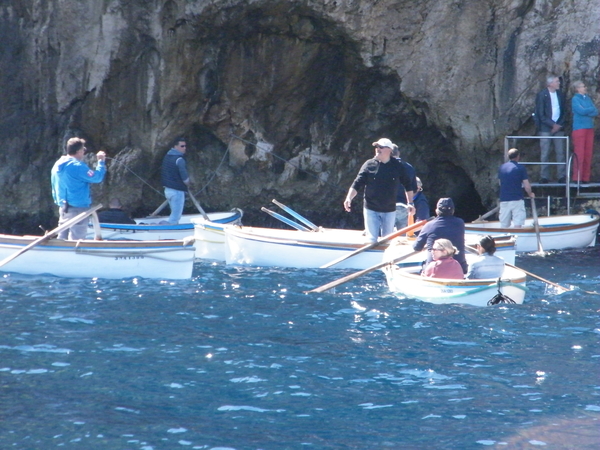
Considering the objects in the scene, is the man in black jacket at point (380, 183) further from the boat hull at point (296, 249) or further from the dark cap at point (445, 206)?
the dark cap at point (445, 206)

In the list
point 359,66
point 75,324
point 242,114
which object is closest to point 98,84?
point 242,114

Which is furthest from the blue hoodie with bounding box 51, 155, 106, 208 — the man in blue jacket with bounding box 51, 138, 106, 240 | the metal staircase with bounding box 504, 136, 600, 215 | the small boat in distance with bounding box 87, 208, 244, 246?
the metal staircase with bounding box 504, 136, 600, 215

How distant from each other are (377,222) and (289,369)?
4932mm

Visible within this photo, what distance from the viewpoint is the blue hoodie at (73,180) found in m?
11.0

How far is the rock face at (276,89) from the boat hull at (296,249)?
482cm

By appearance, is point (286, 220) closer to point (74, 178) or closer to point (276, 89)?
point (276, 89)

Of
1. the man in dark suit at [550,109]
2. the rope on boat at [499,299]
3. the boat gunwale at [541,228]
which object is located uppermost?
the man in dark suit at [550,109]

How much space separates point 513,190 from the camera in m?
14.5

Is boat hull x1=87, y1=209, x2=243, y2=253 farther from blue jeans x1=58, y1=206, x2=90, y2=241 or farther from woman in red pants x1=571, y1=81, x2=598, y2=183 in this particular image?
woman in red pants x1=571, y1=81, x2=598, y2=183

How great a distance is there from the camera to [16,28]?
17.0 m

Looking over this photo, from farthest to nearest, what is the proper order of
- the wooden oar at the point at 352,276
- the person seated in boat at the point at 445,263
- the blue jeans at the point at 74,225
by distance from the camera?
the blue jeans at the point at 74,225 < the wooden oar at the point at 352,276 < the person seated in boat at the point at 445,263

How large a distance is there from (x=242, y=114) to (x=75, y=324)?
30.6 feet

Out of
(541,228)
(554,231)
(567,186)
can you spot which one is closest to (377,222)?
(541,228)

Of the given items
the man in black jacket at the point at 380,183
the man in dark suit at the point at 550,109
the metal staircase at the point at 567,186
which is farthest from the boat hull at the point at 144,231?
the man in dark suit at the point at 550,109
